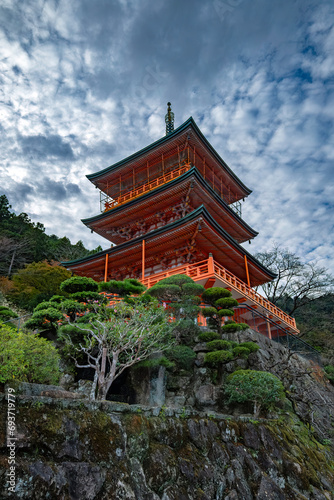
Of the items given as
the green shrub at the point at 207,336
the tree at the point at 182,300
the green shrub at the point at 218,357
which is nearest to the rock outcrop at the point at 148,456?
the green shrub at the point at 218,357

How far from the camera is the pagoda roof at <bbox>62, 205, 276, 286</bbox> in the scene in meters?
17.2

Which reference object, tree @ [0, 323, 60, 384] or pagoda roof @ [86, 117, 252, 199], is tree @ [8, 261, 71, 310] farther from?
tree @ [0, 323, 60, 384]

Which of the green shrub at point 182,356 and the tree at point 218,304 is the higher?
the tree at point 218,304

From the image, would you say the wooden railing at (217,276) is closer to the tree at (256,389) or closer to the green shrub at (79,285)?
the green shrub at (79,285)

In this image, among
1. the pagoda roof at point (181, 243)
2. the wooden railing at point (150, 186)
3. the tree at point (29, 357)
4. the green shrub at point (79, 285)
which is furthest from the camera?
the wooden railing at point (150, 186)

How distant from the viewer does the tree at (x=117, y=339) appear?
25.1ft

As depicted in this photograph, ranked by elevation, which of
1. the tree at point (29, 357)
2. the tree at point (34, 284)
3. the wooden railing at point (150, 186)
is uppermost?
→ the wooden railing at point (150, 186)

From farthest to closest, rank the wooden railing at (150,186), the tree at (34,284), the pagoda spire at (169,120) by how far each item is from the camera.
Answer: the pagoda spire at (169,120), the wooden railing at (150,186), the tree at (34,284)

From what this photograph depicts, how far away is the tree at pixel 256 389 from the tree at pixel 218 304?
8.57ft

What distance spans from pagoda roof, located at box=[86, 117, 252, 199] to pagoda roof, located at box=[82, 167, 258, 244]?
4.19 meters

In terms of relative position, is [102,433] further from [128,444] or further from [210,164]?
[210,164]

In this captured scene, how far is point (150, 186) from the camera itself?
77.8 ft

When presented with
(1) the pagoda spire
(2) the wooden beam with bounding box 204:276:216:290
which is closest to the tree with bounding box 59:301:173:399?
(2) the wooden beam with bounding box 204:276:216:290

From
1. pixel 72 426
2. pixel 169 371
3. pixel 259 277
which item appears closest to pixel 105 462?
pixel 72 426
